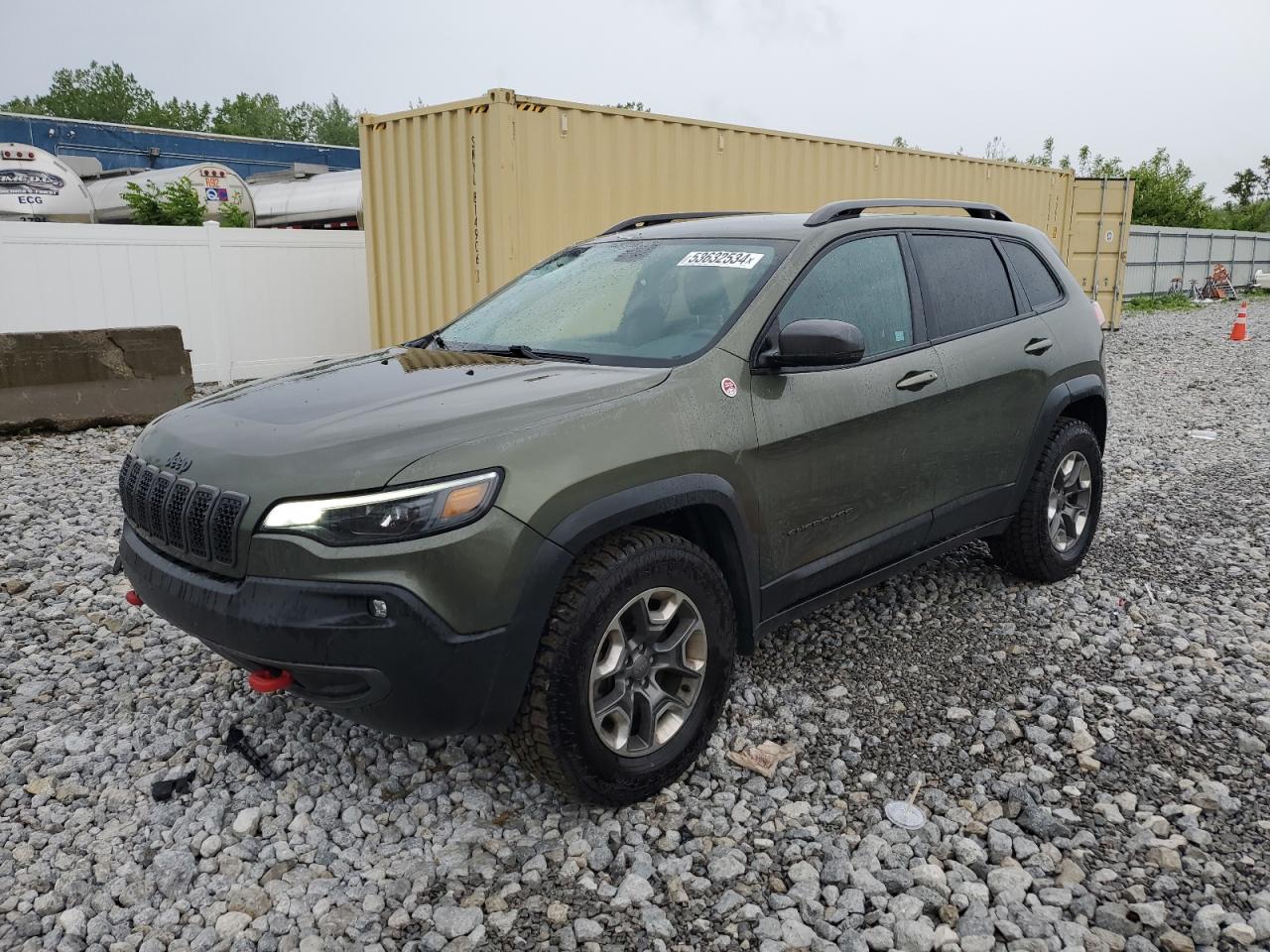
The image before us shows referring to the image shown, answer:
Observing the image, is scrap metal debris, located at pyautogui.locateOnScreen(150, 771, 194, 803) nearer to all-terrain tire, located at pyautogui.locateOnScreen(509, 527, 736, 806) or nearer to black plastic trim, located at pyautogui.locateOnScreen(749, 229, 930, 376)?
all-terrain tire, located at pyautogui.locateOnScreen(509, 527, 736, 806)

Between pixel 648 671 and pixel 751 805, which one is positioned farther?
pixel 751 805

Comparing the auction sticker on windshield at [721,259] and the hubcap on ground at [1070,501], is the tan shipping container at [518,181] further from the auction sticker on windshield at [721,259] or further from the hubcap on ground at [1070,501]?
the hubcap on ground at [1070,501]

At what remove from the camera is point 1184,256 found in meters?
31.1

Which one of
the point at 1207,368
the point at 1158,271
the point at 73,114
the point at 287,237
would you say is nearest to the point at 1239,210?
the point at 1158,271

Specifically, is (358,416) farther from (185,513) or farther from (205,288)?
(205,288)

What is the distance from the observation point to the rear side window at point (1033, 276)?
4.54m

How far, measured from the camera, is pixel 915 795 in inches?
120

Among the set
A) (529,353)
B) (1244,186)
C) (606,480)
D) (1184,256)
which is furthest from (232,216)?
(1244,186)

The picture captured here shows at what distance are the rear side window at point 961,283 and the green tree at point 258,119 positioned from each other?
8442 centimetres

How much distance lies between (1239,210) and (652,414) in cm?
6345

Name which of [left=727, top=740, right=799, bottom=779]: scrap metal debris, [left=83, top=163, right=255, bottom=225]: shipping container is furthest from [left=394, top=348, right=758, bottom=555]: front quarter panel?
[left=83, top=163, right=255, bottom=225]: shipping container

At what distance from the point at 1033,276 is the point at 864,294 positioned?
1401mm

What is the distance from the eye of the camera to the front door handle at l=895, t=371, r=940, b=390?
12.0ft

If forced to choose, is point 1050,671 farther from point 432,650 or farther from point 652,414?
point 432,650
